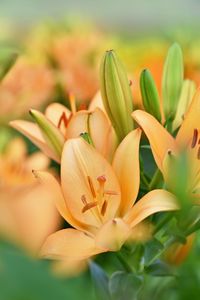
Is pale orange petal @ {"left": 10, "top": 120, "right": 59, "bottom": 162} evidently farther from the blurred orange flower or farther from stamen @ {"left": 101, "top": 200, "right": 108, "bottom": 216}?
the blurred orange flower

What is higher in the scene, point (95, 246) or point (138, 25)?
point (95, 246)

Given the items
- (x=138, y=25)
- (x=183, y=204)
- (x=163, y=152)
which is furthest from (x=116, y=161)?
(x=138, y=25)

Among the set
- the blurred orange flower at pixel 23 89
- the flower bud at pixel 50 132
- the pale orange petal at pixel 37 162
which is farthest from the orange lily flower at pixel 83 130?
the blurred orange flower at pixel 23 89

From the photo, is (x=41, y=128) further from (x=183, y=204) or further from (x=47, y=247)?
(x=183, y=204)

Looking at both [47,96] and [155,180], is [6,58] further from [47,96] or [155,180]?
[47,96]

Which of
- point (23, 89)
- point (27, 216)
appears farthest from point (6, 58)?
point (23, 89)

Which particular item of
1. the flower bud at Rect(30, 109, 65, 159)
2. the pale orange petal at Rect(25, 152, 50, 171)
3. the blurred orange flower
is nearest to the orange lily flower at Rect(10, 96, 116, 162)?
the flower bud at Rect(30, 109, 65, 159)
